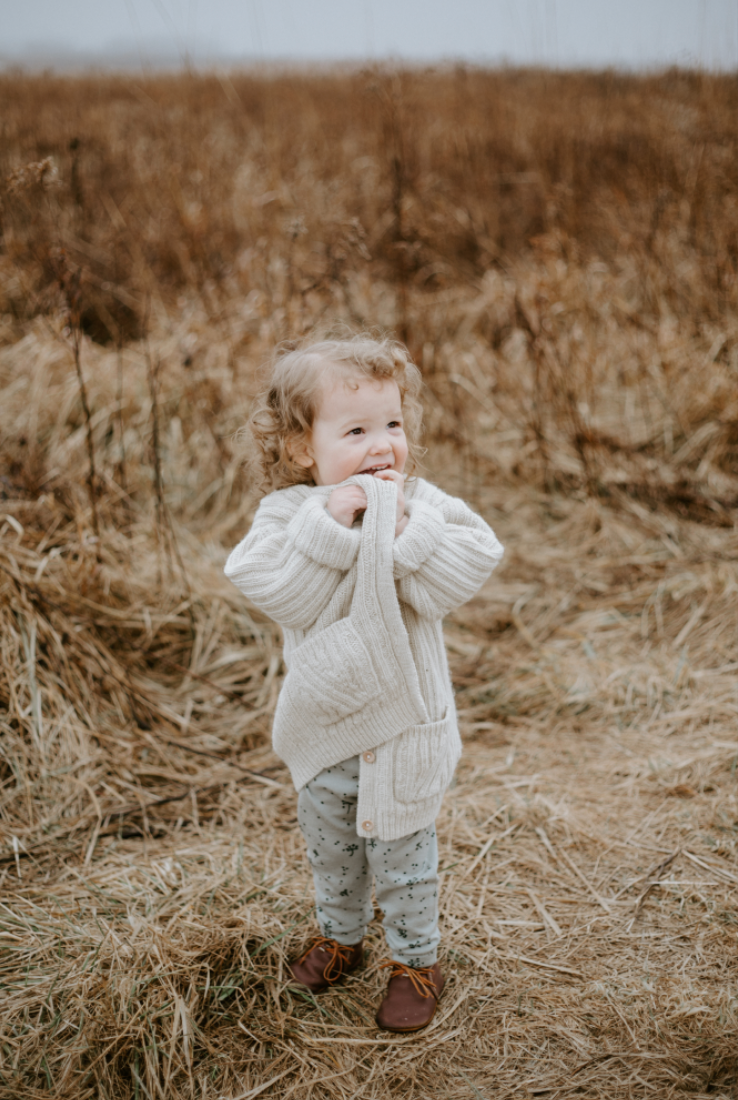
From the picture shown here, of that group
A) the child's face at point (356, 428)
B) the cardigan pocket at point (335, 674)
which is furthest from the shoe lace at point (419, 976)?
the child's face at point (356, 428)

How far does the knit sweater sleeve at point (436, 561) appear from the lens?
1.50 metres

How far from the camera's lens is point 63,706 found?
250 centimetres

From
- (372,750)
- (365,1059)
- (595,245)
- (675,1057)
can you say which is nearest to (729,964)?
(675,1057)

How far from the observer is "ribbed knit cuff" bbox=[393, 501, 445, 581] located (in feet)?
4.91

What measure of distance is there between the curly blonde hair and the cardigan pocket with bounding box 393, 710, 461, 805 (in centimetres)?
57

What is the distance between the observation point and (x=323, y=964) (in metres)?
1.81

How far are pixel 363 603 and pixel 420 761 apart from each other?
0.34 m

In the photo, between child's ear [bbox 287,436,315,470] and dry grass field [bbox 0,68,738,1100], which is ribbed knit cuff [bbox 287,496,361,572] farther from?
dry grass field [bbox 0,68,738,1100]

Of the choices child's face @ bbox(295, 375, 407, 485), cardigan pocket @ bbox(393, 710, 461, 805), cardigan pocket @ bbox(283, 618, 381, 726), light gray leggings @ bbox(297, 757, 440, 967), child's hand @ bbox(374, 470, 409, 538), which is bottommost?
light gray leggings @ bbox(297, 757, 440, 967)

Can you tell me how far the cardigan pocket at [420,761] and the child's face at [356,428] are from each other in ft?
1.70

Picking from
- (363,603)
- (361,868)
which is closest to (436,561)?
(363,603)

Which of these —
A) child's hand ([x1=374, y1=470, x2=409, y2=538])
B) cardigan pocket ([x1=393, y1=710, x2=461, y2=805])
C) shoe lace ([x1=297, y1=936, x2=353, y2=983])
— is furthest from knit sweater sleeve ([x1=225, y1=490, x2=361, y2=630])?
shoe lace ([x1=297, y1=936, x2=353, y2=983])

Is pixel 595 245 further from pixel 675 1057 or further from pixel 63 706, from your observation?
pixel 675 1057

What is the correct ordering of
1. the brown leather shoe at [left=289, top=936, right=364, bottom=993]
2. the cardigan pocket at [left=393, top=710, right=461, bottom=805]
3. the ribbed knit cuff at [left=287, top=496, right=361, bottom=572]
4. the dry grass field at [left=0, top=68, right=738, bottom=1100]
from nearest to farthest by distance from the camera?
the ribbed knit cuff at [left=287, top=496, right=361, bottom=572] < the cardigan pocket at [left=393, top=710, right=461, bottom=805] < the dry grass field at [left=0, top=68, right=738, bottom=1100] < the brown leather shoe at [left=289, top=936, right=364, bottom=993]
